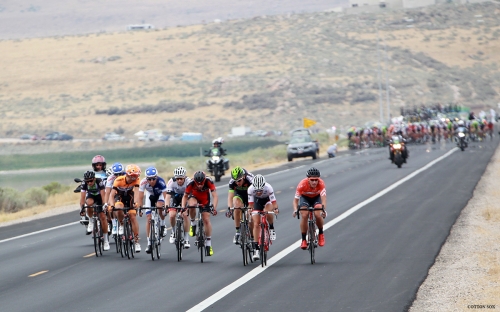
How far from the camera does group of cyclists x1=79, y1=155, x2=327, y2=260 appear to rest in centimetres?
1642

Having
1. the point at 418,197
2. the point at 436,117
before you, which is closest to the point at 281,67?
the point at 436,117

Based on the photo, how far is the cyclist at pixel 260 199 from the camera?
16.0 meters

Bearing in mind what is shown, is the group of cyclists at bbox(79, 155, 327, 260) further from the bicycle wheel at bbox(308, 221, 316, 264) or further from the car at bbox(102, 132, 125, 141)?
the car at bbox(102, 132, 125, 141)

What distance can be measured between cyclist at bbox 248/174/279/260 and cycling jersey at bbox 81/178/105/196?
461cm

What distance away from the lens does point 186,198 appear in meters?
17.6

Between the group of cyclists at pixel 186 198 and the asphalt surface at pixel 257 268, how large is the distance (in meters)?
0.65

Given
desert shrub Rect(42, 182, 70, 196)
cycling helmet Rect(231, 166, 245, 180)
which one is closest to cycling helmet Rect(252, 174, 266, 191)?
cycling helmet Rect(231, 166, 245, 180)

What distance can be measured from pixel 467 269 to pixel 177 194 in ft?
18.5

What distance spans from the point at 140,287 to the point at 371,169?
3062 centimetres

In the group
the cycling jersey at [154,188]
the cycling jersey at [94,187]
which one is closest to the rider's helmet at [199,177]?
the cycling jersey at [154,188]

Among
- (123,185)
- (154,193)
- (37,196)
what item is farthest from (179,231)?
(37,196)

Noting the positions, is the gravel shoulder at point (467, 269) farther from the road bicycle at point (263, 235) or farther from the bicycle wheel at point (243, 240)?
the bicycle wheel at point (243, 240)

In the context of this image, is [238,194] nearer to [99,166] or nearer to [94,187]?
[94,187]

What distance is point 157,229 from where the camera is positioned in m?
17.8
